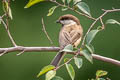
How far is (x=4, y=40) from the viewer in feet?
22.8

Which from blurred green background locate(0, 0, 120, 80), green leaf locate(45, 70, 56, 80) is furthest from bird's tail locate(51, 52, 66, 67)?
blurred green background locate(0, 0, 120, 80)

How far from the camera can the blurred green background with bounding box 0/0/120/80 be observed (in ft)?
21.7

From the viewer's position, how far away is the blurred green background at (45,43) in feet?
21.7

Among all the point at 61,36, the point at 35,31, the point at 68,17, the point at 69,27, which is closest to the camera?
the point at 61,36

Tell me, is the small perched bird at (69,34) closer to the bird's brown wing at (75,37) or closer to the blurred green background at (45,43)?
the bird's brown wing at (75,37)

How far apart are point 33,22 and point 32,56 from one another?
2.31 ft

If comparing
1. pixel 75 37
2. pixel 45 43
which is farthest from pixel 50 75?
pixel 45 43

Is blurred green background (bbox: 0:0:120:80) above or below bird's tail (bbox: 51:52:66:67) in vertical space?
below

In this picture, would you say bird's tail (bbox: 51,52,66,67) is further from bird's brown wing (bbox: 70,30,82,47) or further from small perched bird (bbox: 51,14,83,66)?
bird's brown wing (bbox: 70,30,82,47)

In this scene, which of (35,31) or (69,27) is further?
(35,31)

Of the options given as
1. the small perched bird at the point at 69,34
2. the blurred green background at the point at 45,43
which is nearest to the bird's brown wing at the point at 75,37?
the small perched bird at the point at 69,34

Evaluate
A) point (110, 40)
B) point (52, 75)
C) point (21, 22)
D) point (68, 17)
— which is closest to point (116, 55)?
point (110, 40)

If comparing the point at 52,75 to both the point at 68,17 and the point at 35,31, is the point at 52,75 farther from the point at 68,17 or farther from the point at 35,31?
the point at 35,31

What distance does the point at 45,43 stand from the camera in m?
6.67
